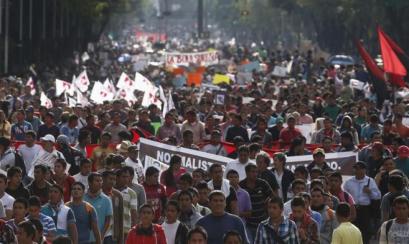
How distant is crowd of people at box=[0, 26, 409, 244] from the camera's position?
12.7m

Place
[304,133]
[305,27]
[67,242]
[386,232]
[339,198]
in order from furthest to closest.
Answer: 1. [305,27]
2. [304,133]
3. [339,198]
4. [386,232]
5. [67,242]

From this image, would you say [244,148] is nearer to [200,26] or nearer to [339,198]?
[339,198]

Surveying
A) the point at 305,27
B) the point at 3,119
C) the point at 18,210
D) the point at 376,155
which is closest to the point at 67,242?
the point at 18,210

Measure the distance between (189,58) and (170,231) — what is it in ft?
130

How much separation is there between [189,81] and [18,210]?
34101 mm

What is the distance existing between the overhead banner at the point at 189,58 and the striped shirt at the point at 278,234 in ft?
130

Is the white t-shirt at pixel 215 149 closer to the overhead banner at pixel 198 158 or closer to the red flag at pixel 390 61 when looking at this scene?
the overhead banner at pixel 198 158

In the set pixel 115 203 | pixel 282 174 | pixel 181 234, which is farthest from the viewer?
pixel 282 174

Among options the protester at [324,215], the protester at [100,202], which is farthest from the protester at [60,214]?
the protester at [324,215]

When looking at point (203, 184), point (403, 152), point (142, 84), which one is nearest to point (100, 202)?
point (203, 184)

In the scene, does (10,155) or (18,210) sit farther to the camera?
(10,155)

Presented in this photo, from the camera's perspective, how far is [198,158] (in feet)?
60.3

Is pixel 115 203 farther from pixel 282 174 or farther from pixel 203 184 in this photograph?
pixel 282 174

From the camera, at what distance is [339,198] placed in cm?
1518
